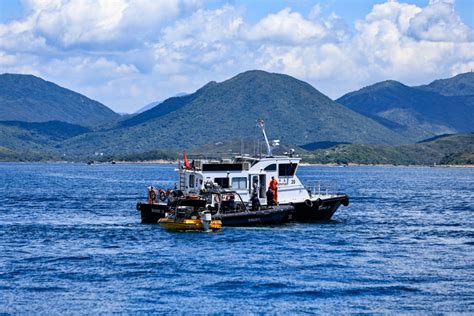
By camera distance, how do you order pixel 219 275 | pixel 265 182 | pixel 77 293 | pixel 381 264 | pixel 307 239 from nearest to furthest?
pixel 77 293, pixel 219 275, pixel 381 264, pixel 307 239, pixel 265 182

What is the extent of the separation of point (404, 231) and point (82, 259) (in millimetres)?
26723

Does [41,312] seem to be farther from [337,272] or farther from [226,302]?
[337,272]

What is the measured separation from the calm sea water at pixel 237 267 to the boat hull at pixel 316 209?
1.06 metres

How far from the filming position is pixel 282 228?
64.8m

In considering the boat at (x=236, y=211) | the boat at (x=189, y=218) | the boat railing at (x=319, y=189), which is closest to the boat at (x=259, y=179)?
the boat at (x=236, y=211)

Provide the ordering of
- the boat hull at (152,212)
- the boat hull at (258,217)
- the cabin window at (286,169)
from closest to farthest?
the boat hull at (258,217) → the boat hull at (152,212) → the cabin window at (286,169)

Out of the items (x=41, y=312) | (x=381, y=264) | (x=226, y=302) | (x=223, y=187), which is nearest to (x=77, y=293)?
(x=41, y=312)

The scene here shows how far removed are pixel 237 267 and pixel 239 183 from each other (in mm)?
21199

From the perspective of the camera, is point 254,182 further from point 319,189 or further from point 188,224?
point 188,224

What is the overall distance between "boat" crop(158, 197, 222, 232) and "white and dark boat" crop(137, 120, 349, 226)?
3.14 metres

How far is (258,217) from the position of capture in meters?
64.0

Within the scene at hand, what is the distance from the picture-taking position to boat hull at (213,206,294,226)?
206ft

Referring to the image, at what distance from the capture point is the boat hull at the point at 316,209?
69812 millimetres

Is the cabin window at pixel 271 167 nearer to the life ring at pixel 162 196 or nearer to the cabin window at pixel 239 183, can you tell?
the cabin window at pixel 239 183
